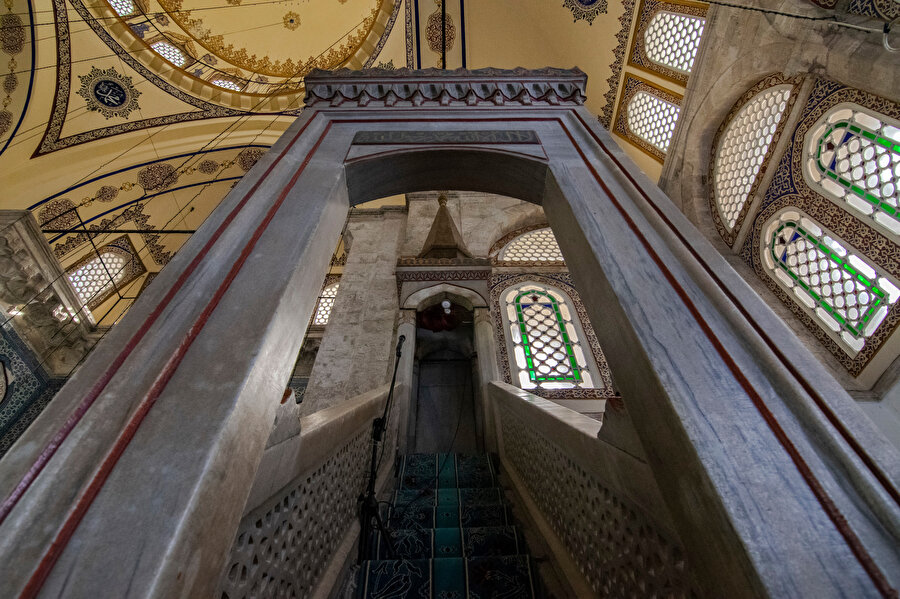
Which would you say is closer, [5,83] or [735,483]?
[735,483]

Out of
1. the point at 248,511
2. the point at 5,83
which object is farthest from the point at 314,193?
the point at 5,83

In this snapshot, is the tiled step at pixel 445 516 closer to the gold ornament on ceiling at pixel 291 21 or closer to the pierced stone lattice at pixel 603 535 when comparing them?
the pierced stone lattice at pixel 603 535

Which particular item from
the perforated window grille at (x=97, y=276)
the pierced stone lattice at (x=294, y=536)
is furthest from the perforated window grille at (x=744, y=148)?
the perforated window grille at (x=97, y=276)

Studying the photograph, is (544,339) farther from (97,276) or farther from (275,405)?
(97,276)

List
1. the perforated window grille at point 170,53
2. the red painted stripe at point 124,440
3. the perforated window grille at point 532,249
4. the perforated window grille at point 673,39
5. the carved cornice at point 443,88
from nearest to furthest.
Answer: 1. the red painted stripe at point 124,440
2. the carved cornice at point 443,88
3. the perforated window grille at point 673,39
4. the perforated window grille at point 532,249
5. the perforated window grille at point 170,53

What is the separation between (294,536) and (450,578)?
2.91ft

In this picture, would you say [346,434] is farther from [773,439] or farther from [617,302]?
[773,439]

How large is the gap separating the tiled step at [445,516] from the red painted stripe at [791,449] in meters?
2.01

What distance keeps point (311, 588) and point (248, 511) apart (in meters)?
0.70

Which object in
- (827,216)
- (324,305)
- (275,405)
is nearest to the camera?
(275,405)

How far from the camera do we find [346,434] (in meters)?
Answer: 2.10

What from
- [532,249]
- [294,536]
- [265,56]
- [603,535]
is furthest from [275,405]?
[265,56]

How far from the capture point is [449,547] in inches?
89.1

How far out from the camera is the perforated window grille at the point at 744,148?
14.6 feet
